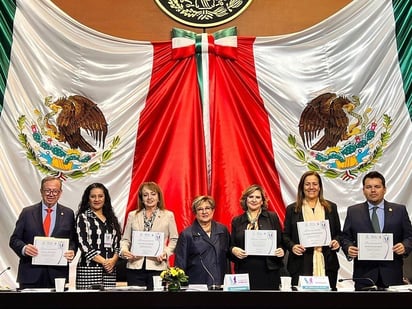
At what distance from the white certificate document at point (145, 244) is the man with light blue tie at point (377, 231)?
135 cm

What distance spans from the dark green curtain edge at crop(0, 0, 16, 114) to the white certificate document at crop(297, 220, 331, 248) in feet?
9.35

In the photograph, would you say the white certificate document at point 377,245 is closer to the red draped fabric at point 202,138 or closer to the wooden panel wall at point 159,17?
the red draped fabric at point 202,138

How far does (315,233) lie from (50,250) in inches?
73.2

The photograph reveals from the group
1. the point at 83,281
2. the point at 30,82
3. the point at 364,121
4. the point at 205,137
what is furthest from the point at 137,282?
the point at 364,121

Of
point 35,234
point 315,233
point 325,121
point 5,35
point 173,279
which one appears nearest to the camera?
point 173,279

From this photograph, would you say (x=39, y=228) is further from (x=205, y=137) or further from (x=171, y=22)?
(x=171, y=22)

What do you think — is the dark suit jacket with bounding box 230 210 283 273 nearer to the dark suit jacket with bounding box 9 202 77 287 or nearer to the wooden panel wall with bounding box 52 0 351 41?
the dark suit jacket with bounding box 9 202 77 287

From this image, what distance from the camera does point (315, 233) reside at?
174 inches

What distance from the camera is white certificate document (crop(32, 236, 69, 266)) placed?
4.30m

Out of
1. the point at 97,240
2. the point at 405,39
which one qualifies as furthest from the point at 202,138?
the point at 405,39

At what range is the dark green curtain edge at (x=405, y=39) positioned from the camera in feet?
18.2

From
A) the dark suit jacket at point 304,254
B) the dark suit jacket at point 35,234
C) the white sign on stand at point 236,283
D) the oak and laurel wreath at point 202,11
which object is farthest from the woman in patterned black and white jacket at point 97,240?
the oak and laurel wreath at point 202,11

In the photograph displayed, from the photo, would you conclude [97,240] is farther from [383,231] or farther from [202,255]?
[383,231]

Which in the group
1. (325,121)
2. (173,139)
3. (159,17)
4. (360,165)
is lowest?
(360,165)
